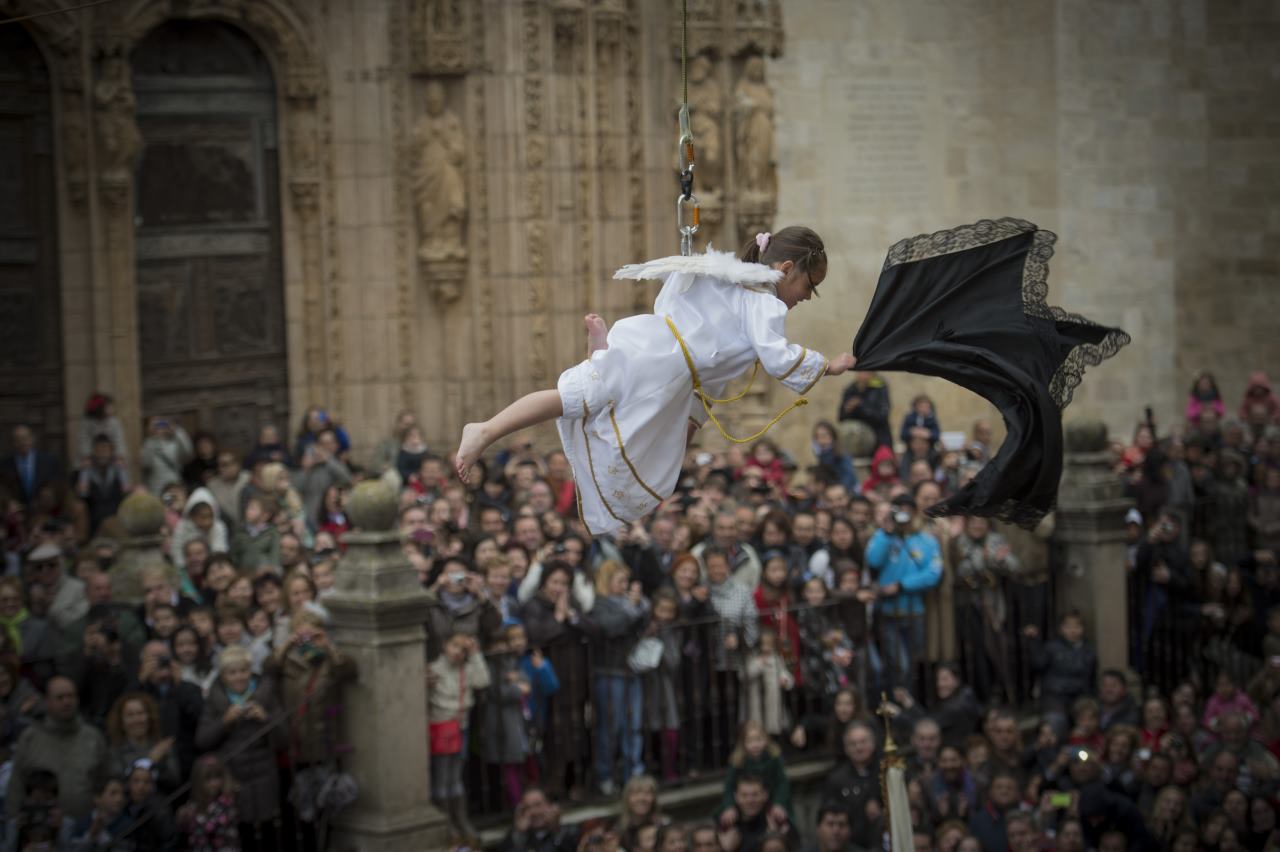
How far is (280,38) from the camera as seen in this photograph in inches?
731

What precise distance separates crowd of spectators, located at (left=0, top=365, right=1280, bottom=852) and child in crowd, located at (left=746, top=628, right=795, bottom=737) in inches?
0.8

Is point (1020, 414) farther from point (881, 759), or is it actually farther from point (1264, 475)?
point (1264, 475)

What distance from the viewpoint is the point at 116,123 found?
1744 cm

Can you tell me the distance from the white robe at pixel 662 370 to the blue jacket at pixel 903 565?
5828 millimetres

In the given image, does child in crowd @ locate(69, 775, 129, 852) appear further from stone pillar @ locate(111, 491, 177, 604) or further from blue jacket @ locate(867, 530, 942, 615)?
blue jacket @ locate(867, 530, 942, 615)

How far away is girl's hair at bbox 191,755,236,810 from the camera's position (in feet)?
37.5

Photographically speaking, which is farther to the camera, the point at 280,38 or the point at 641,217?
the point at 641,217

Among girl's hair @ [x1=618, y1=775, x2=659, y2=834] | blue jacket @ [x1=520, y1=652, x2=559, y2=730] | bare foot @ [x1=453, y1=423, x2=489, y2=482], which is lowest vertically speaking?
girl's hair @ [x1=618, y1=775, x2=659, y2=834]

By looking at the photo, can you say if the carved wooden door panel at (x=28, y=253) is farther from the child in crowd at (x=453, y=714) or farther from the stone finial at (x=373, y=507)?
the child in crowd at (x=453, y=714)

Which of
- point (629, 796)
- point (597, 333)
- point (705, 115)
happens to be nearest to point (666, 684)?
point (629, 796)

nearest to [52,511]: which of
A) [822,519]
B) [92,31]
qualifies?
[92,31]

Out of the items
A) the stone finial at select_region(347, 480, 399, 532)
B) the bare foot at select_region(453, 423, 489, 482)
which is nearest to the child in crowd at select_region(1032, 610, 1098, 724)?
the stone finial at select_region(347, 480, 399, 532)

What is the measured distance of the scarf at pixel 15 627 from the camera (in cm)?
1209

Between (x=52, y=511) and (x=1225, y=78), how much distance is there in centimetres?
1337
